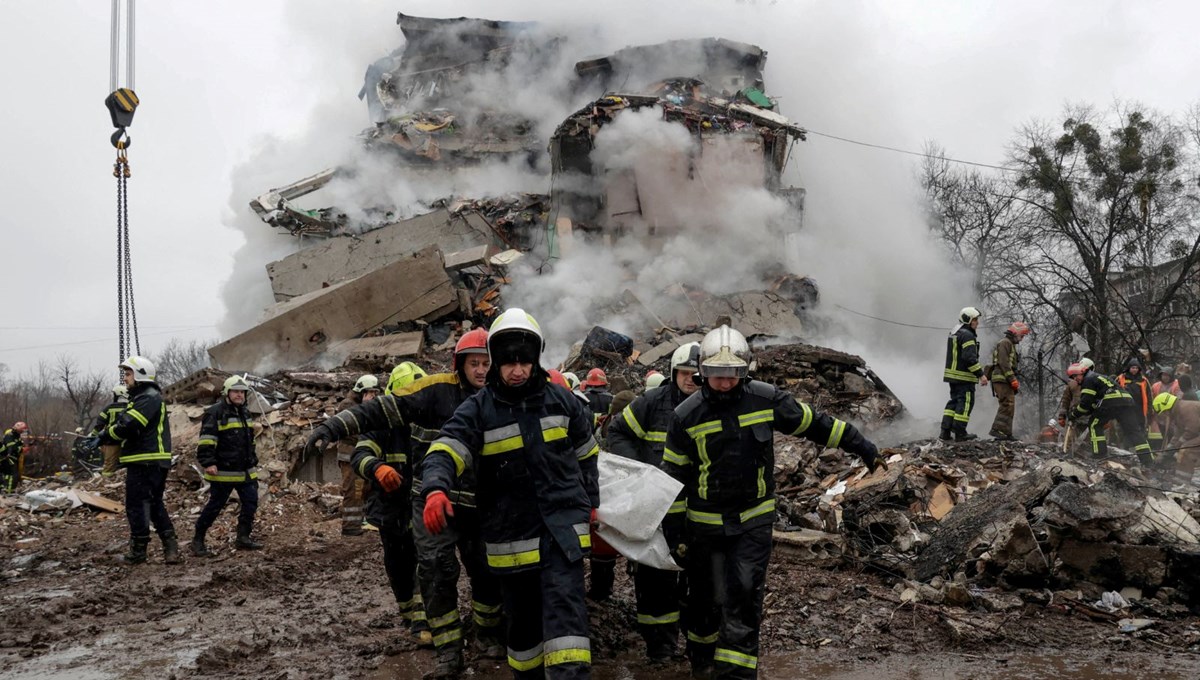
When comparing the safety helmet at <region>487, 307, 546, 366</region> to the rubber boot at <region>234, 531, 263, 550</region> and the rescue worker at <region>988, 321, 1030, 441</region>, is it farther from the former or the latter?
the rescue worker at <region>988, 321, 1030, 441</region>

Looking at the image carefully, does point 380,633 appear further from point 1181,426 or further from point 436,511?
point 1181,426

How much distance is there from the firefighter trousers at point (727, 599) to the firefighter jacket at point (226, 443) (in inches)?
201

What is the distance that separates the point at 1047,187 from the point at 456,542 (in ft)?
66.4

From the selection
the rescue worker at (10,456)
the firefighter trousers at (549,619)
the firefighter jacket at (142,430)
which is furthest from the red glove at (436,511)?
the rescue worker at (10,456)

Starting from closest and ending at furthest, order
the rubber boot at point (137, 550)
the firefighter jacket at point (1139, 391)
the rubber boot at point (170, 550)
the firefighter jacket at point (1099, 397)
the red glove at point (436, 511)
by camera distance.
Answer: the red glove at point (436, 511) < the rubber boot at point (137, 550) < the rubber boot at point (170, 550) < the firefighter jacket at point (1099, 397) < the firefighter jacket at point (1139, 391)

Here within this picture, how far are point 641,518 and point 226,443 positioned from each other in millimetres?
5165

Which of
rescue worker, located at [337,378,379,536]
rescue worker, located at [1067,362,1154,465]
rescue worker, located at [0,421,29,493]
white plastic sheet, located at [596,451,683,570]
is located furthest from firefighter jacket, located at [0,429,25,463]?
rescue worker, located at [1067,362,1154,465]

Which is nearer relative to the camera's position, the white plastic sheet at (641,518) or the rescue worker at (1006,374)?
the white plastic sheet at (641,518)

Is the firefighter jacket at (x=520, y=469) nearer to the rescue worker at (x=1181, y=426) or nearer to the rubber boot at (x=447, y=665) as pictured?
the rubber boot at (x=447, y=665)

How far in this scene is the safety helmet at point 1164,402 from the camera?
404 inches

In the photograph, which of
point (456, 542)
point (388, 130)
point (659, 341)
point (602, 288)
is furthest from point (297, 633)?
point (388, 130)

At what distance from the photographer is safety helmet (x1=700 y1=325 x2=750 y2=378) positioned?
3750mm

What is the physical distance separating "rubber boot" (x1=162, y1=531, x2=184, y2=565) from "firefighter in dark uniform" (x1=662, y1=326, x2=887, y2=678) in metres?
5.20

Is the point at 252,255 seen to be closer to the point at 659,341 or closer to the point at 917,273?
the point at 659,341
